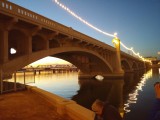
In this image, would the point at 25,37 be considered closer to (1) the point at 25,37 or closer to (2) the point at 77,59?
(1) the point at 25,37

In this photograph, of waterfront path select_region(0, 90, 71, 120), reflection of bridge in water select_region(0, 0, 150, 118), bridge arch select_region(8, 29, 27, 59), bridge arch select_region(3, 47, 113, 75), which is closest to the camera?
waterfront path select_region(0, 90, 71, 120)

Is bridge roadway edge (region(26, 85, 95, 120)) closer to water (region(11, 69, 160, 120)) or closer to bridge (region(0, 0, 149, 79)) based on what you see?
bridge (region(0, 0, 149, 79))

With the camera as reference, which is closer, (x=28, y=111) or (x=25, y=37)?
(x=28, y=111)

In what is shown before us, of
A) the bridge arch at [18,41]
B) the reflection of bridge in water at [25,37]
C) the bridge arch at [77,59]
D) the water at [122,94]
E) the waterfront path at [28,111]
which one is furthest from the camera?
the water at [122,94]

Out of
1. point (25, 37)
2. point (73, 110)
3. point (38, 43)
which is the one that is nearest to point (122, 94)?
point (38, 43)

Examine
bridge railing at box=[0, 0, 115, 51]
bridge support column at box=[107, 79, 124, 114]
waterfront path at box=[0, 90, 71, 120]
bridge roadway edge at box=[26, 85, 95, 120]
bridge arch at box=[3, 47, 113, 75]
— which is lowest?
bridge support column at box=[107, 79, 124, 114]

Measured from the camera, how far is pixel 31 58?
21.8 metres

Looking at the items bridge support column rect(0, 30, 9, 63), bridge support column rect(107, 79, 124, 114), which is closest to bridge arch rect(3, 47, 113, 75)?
bridge support column rect(0, 30, 9, 63)

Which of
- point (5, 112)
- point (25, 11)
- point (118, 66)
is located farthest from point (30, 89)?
point (118, 66)

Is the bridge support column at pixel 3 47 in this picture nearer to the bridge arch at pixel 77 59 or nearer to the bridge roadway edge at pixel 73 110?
the bridge arch at pixel 77 59

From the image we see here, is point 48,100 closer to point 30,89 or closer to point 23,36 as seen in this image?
point 30,89

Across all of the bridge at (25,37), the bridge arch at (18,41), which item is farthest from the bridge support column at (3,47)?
the bridge arch at (18,41)

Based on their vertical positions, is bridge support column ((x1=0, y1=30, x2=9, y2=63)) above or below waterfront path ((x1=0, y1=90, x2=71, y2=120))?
above

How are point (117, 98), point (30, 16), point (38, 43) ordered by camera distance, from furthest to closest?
point (117, 98) → point (38, 43) → point (30, 16)
